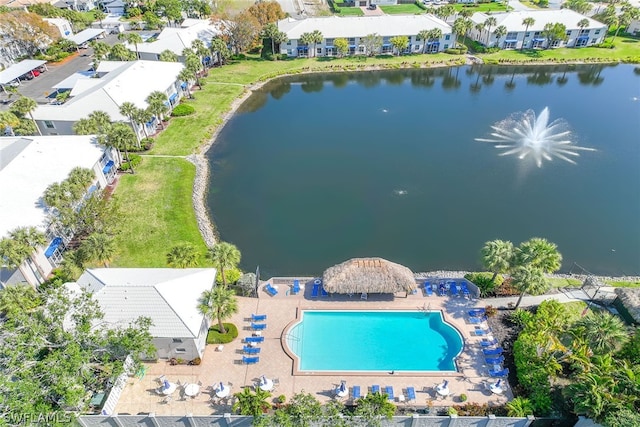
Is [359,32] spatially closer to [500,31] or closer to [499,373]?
[500,31]

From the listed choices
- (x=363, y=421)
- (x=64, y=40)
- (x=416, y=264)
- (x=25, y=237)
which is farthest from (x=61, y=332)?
(x=64, y=40)

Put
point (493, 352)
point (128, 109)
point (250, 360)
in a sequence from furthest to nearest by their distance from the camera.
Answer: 1. point (128, 109)
2. point (493, 352)
3. point (250, 360)

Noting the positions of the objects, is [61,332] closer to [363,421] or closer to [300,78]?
[363,421]

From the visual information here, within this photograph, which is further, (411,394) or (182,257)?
(182,257)

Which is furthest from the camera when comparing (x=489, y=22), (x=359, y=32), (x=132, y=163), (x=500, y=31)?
(x=359, y=32)

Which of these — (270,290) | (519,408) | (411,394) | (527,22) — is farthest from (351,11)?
(519,408)

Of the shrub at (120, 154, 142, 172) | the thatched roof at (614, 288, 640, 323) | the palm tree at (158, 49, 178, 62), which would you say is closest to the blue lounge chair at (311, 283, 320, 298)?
the thatched roof at (614, 288, 640, 323)

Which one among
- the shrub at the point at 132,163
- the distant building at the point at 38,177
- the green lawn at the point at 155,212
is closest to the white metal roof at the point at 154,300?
the green lawn at the point at 155,212
